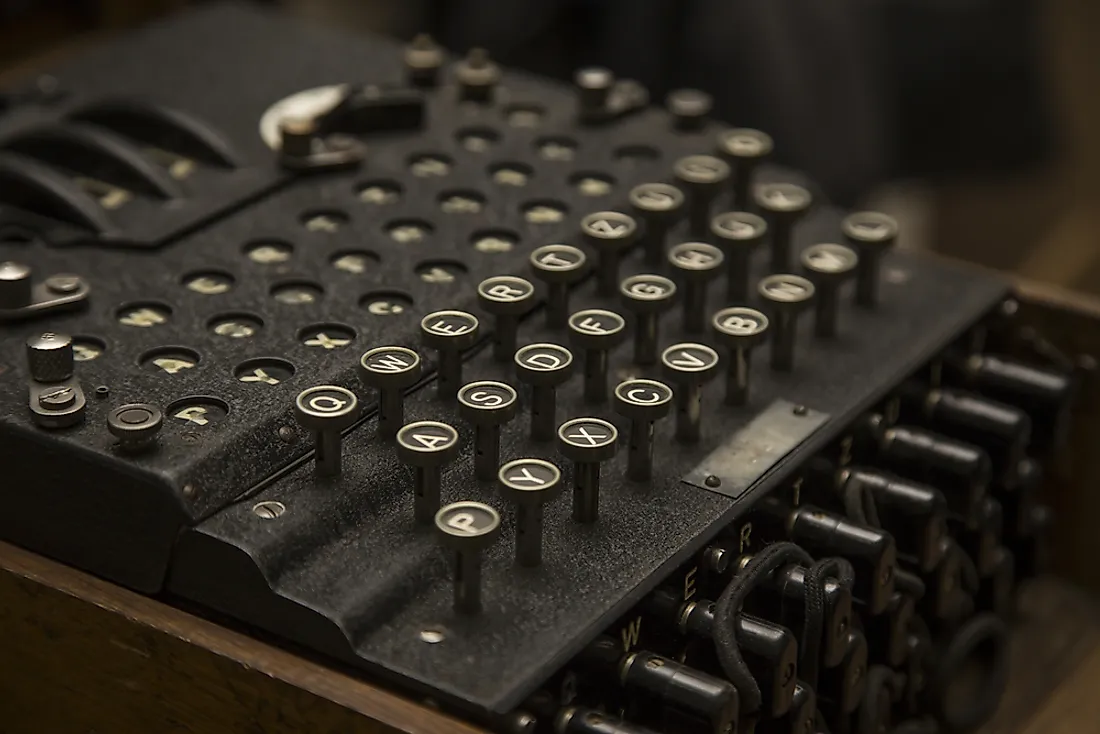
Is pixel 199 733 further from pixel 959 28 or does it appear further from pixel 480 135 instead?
pixel 959 28

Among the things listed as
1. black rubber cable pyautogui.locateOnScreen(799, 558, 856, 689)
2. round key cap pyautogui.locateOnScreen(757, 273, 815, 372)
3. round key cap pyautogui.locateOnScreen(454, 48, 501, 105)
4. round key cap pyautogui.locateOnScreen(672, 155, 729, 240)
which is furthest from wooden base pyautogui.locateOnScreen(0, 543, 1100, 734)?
round key cap pyautogui.locateOnScreen(454, 48, 501, 105)

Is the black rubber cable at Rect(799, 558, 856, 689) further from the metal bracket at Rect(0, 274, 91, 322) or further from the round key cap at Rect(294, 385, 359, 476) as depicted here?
the metal bracket at Rect(0, 274, 91, 322)

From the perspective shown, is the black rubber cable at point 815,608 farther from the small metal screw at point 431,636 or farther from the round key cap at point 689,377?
the small metal screw at point 431,636

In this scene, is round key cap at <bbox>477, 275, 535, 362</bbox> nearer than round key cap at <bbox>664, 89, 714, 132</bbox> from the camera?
Yes

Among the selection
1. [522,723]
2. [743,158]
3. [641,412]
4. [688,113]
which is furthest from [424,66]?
[522,723]

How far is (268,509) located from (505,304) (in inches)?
11.2

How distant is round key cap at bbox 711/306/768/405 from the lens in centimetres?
147

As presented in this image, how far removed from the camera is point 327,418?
1296mm

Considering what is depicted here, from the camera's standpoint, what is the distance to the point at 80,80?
1957 millimetres

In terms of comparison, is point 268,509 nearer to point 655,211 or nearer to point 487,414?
point 487,414

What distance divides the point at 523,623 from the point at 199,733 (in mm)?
263

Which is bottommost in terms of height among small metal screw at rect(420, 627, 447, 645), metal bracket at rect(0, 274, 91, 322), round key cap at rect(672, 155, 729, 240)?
small metal screw at rect(420, 627, 447, 645)

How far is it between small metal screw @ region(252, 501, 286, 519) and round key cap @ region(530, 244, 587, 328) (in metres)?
0.35

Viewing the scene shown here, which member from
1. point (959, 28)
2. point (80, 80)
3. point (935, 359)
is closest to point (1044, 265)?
point (959, 28)
